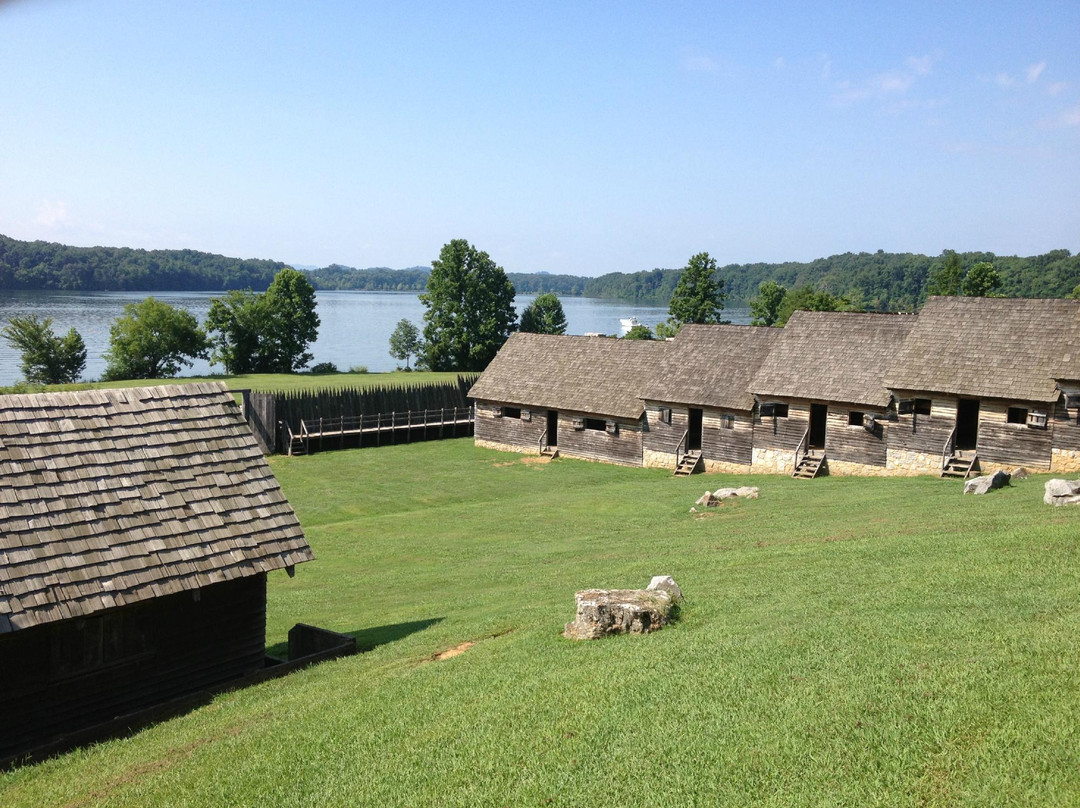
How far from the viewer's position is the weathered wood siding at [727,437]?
32.8 meters

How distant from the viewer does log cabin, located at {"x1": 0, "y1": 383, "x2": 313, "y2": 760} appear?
35.7 ft

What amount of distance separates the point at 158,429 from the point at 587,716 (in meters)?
8.36

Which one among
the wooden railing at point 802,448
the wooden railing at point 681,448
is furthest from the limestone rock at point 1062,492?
the wooden railing at point 681,448

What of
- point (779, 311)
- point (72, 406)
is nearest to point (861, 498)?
point (72, 406)

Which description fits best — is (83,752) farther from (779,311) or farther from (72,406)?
(779,311)

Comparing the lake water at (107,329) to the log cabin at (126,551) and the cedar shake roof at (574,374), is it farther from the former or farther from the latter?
the log cabin at (126,551)

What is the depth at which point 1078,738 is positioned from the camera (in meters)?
7.29

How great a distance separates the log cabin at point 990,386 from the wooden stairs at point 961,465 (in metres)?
0.03

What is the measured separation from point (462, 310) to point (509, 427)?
3731 cm

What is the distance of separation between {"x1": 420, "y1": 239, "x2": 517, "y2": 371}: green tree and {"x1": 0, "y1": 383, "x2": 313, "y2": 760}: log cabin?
2408 inches

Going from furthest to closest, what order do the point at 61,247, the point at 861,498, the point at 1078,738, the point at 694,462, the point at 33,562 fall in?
the point at 61,247 < the point at 694,462 < the point at 861,498 < the point at 33,562 < the point at 1078,738

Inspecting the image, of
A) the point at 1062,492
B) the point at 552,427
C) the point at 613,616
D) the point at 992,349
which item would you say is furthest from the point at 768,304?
the point at 613,616

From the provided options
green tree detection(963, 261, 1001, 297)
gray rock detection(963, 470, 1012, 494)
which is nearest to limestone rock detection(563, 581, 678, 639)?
gray rock detection(963, 470, 1012, 494)

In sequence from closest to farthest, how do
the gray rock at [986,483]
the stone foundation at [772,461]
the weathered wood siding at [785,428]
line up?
the gray rock at [986,483]
the weathered wood siding at [785,428]
the stone foundation at [772,461]
